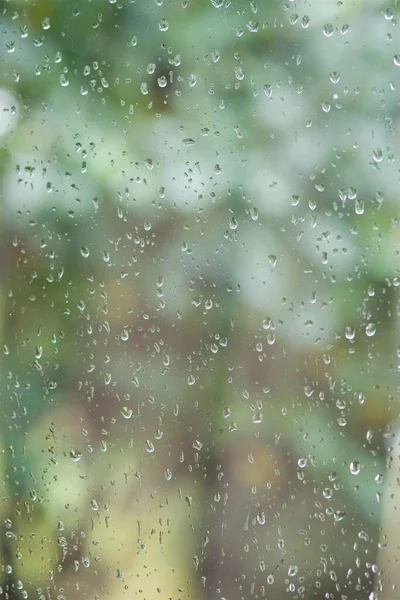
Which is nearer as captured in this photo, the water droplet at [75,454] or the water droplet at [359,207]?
the water droplet at [359,207]

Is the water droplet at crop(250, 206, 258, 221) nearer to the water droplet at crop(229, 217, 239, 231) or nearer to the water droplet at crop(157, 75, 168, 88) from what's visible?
the water droplet at crop(229, 217, 239, 231)

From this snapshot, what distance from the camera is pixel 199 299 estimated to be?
712 millimetres

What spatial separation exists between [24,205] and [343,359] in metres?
0.39

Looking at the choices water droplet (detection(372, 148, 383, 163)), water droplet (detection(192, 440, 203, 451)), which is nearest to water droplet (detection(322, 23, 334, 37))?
water droplet (detection(372, 148, 383, 163))

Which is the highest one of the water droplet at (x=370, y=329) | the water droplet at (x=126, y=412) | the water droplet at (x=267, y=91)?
the water droplet at (x=267, y=91)

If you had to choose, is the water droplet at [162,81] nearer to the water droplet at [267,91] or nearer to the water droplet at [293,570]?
the water droplet at [267,91]

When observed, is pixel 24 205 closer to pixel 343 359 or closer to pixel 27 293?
pixel 27 293

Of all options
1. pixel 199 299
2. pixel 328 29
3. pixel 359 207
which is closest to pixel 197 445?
pixel 199 299

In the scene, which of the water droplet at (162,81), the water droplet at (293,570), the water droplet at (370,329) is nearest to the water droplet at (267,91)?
the water droplet at (162,81)

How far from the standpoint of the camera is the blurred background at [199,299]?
2.13ft

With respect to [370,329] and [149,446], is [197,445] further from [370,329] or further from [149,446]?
[370,329]

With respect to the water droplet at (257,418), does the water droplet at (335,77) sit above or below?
above

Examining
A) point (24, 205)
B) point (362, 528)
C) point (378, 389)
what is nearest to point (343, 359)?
point (378, 389)

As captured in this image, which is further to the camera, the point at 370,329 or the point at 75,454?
the point at 75,454
